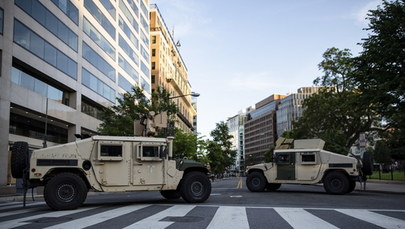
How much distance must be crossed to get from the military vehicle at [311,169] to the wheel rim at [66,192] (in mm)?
10476

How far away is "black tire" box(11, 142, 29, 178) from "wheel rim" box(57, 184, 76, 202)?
1.17 m

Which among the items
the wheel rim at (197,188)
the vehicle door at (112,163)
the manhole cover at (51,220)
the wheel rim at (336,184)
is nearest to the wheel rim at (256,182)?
the wheel rim at (336,184)

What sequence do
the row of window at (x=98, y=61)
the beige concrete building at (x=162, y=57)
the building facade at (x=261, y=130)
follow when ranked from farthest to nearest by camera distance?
the building facade at (x=261, y=130), the beige concrete building at (x=162, y=57), the row of window at (x=98, y=61)

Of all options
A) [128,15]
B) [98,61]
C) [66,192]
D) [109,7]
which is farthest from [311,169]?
[128,15]

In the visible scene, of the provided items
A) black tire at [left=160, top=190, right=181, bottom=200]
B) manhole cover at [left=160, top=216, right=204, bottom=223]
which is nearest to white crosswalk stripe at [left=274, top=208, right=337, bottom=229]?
manhole cover at [left=160, top=216, right=204, bottom=223]

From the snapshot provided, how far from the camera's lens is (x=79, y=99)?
37.5 meters

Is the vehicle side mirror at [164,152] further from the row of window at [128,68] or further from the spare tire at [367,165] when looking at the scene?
the row of window at [128,68]

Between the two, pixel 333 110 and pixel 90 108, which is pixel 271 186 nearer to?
pixel 333 110

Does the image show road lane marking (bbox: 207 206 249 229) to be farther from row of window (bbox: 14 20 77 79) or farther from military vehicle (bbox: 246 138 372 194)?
row of window (bbox: 14 20 77 79)

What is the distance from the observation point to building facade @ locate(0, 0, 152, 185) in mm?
26158

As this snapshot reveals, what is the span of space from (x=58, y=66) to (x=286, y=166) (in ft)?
77.7

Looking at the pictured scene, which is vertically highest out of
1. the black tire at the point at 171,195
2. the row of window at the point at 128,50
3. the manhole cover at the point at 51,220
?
the row of window at the point at 128,50

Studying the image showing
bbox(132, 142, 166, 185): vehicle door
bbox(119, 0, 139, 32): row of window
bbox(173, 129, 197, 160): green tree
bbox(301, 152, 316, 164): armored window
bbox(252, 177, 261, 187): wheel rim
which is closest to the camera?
bbox(132, 142, 166, 185): vehicle door

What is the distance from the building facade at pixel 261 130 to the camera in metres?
158
